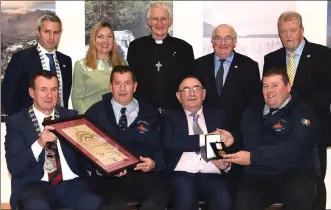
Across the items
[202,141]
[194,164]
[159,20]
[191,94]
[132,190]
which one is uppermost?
[159,20]

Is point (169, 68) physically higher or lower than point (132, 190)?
higher

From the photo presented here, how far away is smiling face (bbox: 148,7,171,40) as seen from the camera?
500cm

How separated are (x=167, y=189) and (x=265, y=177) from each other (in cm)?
89

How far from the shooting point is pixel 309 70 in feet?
15.6

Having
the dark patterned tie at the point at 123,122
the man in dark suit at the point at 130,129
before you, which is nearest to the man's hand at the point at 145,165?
the man in dark suit at the point at 130,129

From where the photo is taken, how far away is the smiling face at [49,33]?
4.70 metres

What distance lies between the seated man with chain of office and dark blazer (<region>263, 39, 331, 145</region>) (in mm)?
482

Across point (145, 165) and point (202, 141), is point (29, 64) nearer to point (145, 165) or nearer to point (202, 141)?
point (145, 165)

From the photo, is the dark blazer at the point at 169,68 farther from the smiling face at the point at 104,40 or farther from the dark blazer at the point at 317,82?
the dark blazer at the point at 317,82

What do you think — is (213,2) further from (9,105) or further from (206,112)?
(9,105)

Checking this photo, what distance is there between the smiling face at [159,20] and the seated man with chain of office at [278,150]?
1.33 m

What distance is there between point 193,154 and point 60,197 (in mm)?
1279

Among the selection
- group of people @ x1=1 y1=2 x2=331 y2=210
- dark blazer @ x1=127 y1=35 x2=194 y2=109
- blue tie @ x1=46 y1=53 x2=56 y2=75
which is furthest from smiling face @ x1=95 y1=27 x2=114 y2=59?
blue tie @ x1=46 y1=53 x2=56 y2=75

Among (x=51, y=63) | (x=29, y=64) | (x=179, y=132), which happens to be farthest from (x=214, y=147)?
(x=29, y=64)
